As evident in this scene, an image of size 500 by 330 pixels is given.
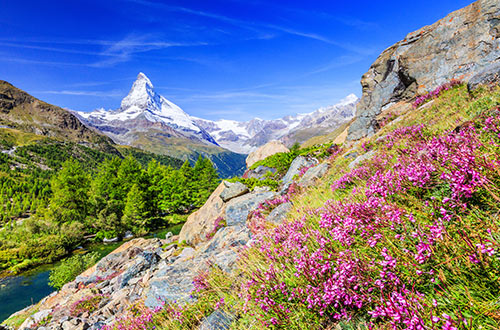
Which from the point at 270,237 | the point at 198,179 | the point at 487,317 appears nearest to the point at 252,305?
the point at 270,237

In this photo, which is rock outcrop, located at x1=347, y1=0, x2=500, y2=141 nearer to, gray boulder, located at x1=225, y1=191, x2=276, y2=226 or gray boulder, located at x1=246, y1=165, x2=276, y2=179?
gray boulder, located at x1=246, y1=165, x2=276, y2=179

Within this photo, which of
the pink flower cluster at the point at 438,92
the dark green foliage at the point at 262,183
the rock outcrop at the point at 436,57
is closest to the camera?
the pink flower cluster at the point at 438,92

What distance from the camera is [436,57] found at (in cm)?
1480

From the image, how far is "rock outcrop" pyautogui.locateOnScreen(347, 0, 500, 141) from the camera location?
12.7 m

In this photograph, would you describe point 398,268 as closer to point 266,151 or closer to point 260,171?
point 260,171

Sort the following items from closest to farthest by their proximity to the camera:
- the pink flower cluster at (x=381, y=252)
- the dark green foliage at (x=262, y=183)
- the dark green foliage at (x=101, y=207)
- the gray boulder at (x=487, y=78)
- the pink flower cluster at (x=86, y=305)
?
the pink flower cluster at (x=381, y=252)
the gray boulder at (x=487, y=78)
the pink flower cluster at (x=86, y=305)
the dark green foliage at (x=262, y=183)
the dark green foliage at (x=101, y=207)

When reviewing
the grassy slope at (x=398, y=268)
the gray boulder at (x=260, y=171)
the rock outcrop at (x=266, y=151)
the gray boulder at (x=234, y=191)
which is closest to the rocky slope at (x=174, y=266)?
the gray boulder at (x=234, y=191)

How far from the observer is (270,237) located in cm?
485

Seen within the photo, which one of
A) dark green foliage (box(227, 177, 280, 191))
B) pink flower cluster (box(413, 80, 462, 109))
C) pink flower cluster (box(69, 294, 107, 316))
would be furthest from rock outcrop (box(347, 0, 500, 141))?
pink flower cluster (box(69, 294, 107, 316))

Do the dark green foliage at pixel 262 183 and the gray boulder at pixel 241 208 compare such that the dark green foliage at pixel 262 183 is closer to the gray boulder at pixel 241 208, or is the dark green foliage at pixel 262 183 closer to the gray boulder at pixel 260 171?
the gray boulder at pixel 260 171

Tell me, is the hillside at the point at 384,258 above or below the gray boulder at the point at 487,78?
below

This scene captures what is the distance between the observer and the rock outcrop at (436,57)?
1268 cm

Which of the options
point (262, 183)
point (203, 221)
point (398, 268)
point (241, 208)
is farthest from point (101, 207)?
point (398, 268)

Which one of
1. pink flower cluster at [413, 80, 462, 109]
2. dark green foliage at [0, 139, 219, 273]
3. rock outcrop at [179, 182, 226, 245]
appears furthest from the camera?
dark green foliage at [0, 139, 219, 273]
